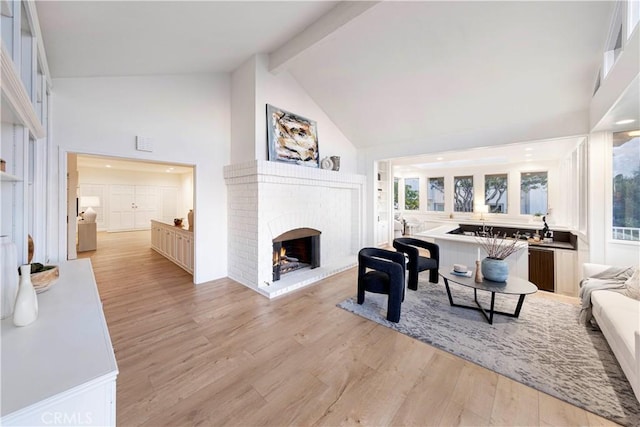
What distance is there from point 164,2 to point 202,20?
47 centimetres

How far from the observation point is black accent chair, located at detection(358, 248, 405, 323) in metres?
2.67

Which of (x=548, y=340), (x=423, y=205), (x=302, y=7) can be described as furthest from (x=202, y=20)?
(x=423, y=205)

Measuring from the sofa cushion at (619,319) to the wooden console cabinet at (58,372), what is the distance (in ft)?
9.39

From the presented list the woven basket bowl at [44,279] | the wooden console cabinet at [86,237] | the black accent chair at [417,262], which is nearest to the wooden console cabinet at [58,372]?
the woven basket bowl at [44,279]

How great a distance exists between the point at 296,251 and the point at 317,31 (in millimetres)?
3561

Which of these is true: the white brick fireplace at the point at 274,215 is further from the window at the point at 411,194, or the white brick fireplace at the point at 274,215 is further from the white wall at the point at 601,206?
the window at the point at 411,194

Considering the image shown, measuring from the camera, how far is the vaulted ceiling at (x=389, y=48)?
2.22 meters

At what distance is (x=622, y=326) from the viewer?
74.7 inches

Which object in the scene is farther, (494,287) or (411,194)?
(411,194)

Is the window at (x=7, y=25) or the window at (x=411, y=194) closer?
the window at (x=7, y=25)

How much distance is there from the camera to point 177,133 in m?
3.67

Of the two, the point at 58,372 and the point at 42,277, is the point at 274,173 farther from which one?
the point at 58,372

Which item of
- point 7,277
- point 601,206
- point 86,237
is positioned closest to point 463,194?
point 601,206

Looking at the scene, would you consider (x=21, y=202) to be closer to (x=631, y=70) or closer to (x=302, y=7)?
(x=302, y=7)
